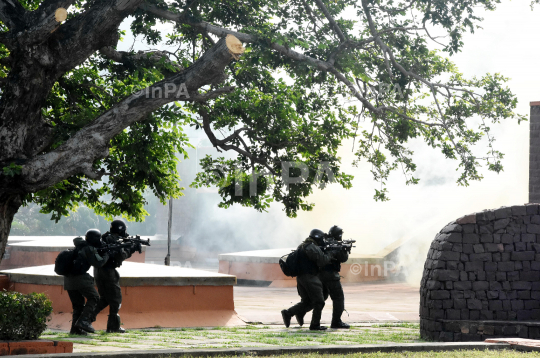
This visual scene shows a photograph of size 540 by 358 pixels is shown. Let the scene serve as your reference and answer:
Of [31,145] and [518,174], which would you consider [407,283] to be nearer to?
[518,174]

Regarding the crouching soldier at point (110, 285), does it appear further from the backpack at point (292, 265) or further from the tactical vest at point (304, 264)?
the tactical vest at point (304, 264)

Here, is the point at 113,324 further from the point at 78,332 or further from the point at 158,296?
the point at 158,296

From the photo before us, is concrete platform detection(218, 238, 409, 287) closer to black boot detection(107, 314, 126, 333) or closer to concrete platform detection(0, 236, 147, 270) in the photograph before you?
concrete platform detection(0, 236, 147, 270)

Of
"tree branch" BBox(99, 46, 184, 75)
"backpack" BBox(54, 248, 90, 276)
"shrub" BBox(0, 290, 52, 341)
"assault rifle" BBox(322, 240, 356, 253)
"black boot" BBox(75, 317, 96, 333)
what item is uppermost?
"tree branch" BBox(99, 46, 184, 75)

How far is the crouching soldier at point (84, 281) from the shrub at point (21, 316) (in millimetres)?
2123

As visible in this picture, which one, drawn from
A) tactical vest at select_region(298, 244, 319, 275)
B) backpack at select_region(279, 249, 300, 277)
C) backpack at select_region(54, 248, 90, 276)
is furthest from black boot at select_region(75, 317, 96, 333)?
tactical vest at select_region(298, 244, 319, 275)

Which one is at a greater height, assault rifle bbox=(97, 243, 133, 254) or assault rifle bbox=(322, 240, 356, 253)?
assault rifle bbox=(322, 240, 356, 253)

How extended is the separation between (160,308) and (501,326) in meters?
5.73

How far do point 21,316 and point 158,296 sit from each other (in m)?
4.67

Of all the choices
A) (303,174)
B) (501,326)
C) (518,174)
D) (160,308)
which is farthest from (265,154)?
(518,174)

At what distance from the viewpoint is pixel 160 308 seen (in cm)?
1114

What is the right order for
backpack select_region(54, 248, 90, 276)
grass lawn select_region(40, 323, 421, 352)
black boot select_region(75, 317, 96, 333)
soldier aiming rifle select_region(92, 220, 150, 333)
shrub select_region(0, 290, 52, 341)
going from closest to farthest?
shrub select_region(0, 290, 52, 341), grass lawn select_region(40, 323, 421, 352), black boot select_region(75, 317, 96, 333), backpack select_region(54, 248, 90, 276), soldier aiming rifle select_region(92, 220, 150, 333)

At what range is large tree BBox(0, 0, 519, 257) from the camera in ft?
26.9

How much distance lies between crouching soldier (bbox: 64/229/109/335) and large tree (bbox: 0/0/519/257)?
109 centimetres
